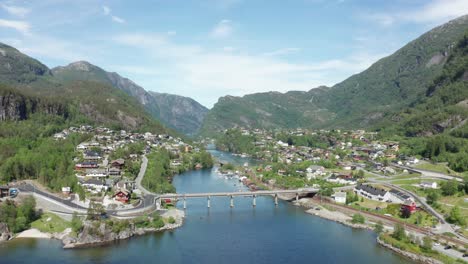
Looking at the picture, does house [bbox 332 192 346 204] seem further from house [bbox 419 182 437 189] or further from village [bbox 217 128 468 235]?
house [bbox 419 182 437 189]

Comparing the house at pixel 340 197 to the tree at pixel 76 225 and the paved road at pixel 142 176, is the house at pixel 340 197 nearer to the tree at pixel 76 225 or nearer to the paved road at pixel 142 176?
the paved road at pixel 142 176

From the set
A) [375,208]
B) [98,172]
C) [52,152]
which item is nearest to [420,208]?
[375,208]

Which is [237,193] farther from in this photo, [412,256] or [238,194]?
[412,256]

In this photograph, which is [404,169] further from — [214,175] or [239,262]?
[239,262]

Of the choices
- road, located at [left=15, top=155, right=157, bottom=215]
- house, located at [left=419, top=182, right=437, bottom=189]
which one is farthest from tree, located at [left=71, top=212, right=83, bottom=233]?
house, located at [left=419, top=182, right=437, bottom=189]

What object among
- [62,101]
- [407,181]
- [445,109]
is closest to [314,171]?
[407,181]

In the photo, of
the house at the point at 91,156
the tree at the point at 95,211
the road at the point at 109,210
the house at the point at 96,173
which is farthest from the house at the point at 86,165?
the tree at the point at 95,211
